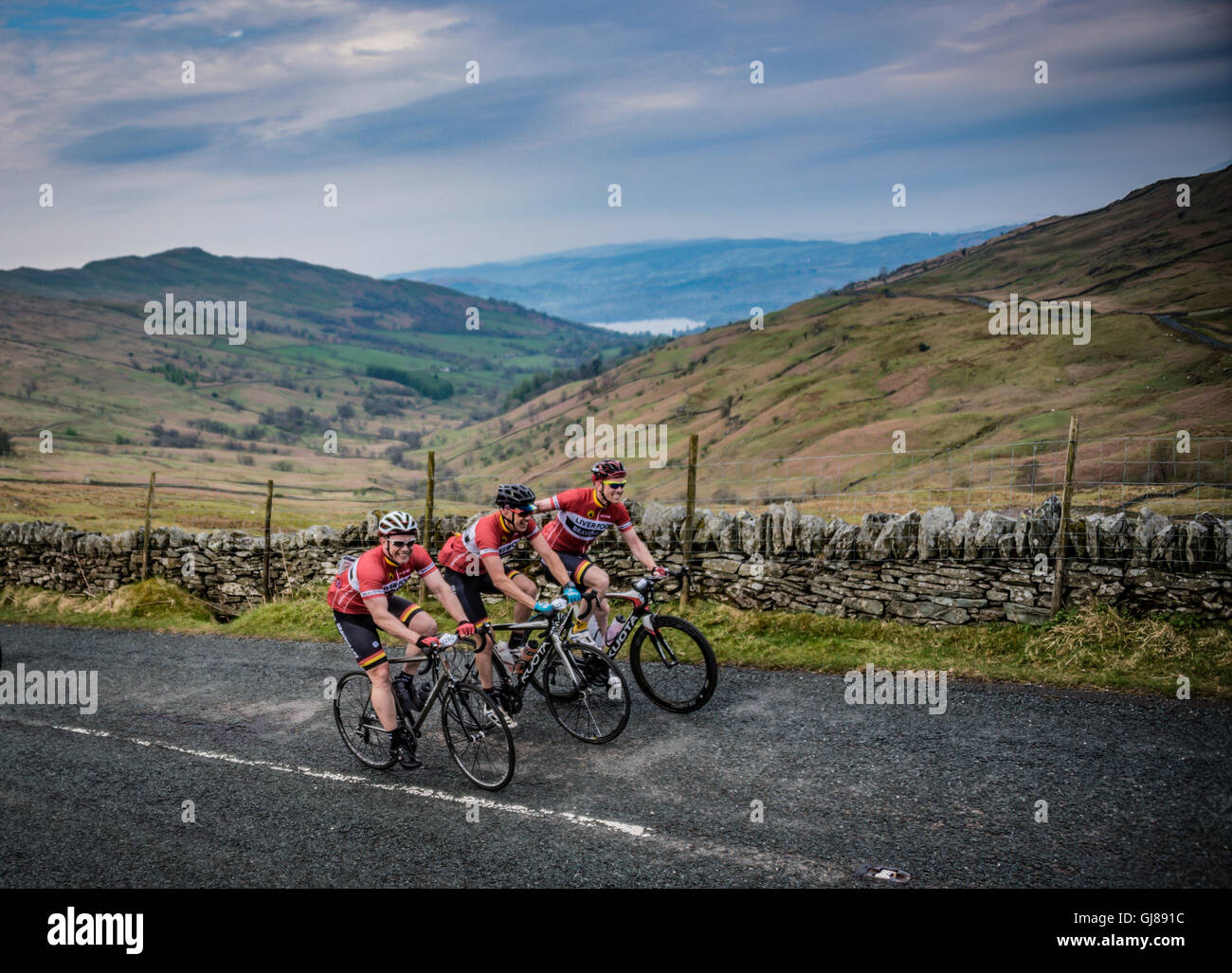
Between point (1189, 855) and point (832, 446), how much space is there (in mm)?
70091

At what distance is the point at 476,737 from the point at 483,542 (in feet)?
6.37

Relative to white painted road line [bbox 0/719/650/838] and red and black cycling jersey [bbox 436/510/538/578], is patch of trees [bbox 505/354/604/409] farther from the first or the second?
red and black cycling jersey [bbox 436/510/538/578]

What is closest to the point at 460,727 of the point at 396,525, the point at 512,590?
the point at 512,590

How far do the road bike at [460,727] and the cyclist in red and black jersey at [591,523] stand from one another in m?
1.84

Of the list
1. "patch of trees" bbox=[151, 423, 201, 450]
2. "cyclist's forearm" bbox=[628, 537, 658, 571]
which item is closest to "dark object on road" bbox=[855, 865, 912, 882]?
"cyclist's forearm" bbox=[628, 537, 658, 571]

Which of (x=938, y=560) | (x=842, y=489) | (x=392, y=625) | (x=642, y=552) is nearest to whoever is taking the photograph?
(x=392, y=625)

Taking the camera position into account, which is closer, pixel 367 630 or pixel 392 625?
pixel 392 625

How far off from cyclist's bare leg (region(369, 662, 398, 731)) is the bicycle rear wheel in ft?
0.87

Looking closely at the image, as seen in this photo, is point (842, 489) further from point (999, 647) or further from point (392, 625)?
point (392, 625)

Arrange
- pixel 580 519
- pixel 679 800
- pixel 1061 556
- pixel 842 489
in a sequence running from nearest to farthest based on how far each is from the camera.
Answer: pixel 679 800 < pixel 580 519 < pixel 1061 556 < pixel 842 489

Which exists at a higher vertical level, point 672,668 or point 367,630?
point 367,630

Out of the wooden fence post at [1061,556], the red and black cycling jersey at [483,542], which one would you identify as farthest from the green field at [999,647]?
the red and black cycling jersey at [483,542]

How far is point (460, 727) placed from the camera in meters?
7.47
